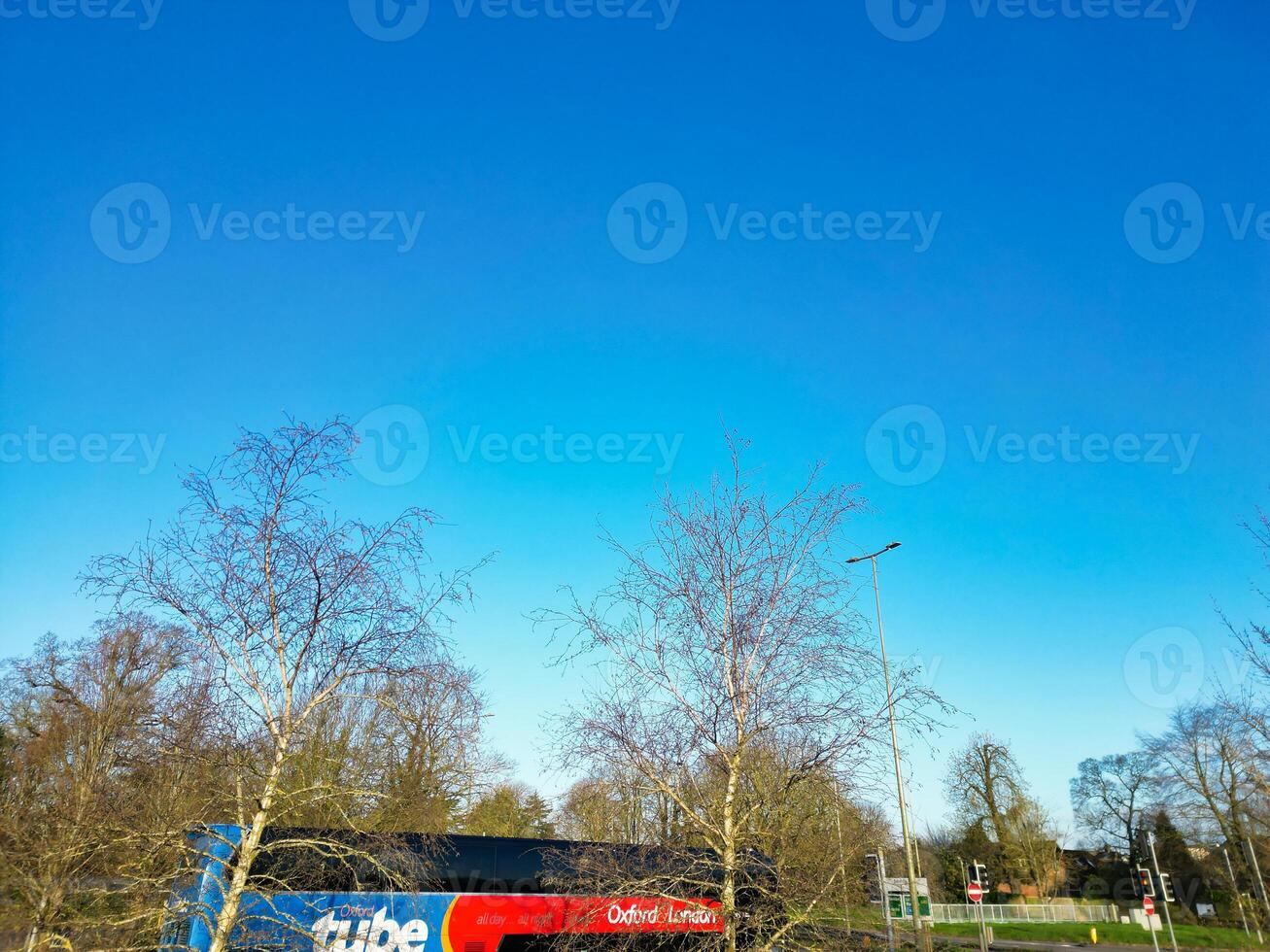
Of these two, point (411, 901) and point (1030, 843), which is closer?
point (411, 901)

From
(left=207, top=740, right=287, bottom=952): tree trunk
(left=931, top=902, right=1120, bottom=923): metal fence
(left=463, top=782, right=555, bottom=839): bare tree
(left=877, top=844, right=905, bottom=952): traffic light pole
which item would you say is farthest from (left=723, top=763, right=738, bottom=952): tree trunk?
(left=931, top=902, right=1120, bottom=923): metal fence

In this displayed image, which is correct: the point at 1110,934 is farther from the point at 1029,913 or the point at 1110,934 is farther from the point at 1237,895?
the point at 1237,895

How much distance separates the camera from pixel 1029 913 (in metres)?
58.1

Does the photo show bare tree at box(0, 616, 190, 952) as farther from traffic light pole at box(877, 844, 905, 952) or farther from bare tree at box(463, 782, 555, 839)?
bare tree at box(463, 782, 555, 839)

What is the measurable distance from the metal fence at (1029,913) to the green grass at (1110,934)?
949 mm

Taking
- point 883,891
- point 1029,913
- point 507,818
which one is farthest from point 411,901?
point 1029,913

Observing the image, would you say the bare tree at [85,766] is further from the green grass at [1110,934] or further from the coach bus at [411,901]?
the green grass at [1110,934]

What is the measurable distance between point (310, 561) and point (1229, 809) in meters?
56.0

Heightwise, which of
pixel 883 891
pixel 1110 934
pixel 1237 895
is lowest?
pixel 1110 934

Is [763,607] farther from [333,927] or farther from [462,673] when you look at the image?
[333,927]

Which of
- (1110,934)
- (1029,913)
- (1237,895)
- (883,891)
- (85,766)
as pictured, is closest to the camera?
(883,891)

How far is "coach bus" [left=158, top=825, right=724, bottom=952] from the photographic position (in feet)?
25.0

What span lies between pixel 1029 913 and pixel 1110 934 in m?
6.91

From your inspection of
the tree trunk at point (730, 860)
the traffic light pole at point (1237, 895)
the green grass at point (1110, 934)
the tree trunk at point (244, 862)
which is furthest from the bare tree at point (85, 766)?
the traffic light pole at point (1237, 895)
